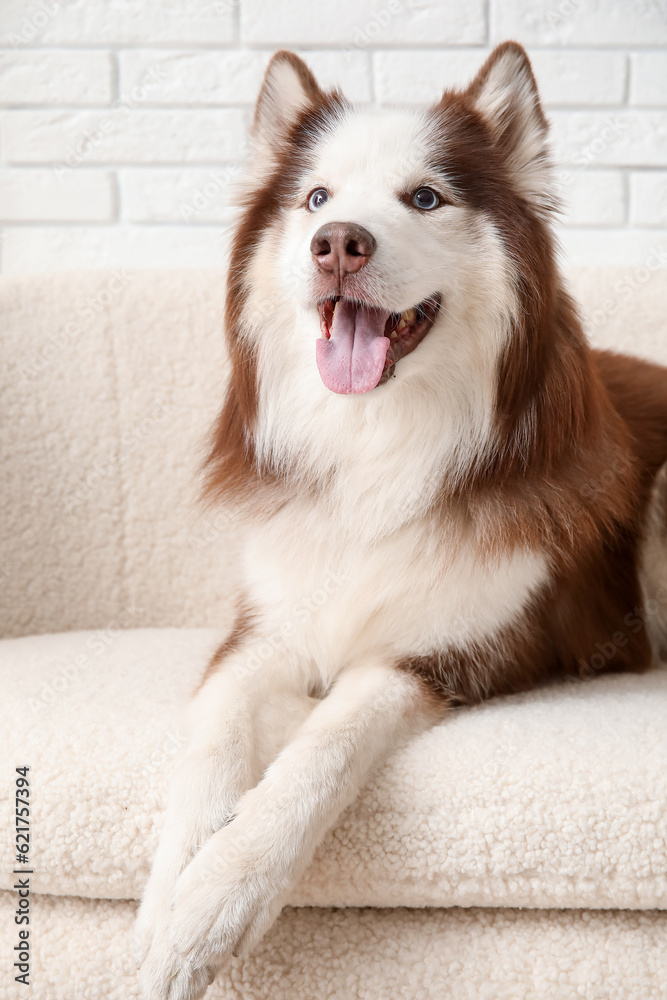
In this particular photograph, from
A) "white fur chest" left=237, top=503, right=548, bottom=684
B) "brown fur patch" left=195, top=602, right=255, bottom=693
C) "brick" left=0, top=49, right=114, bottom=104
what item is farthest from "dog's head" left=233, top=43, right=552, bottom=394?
"brick" left=0, top=49, right=114, bottom=104

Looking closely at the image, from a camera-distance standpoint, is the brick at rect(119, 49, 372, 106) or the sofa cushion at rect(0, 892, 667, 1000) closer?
the sofa cushion at rect(0, 892, 667, 1000)

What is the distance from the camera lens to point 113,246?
104 inches

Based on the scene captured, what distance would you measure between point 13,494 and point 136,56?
4.36 ft

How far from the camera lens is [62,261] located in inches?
105

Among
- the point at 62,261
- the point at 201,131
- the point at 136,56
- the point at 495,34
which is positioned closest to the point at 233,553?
the point at 62,261

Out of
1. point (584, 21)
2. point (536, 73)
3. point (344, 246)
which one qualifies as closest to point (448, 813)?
point (344, 246)

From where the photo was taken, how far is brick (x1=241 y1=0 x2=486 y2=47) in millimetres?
2496

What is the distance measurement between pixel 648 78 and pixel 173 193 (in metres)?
1.41

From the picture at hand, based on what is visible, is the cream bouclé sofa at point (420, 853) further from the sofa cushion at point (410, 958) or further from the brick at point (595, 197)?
the brick at point (595, 197)

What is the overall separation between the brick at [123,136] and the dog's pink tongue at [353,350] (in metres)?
1.35

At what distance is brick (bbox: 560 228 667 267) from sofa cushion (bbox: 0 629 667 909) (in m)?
1.56

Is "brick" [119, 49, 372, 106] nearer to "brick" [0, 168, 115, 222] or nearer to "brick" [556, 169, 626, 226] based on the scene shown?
"brick" [0, 168, 115, 222]

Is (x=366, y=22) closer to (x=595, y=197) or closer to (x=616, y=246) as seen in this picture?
(x=595, y=197)

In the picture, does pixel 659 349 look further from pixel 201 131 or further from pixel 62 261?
pixel 62 261
